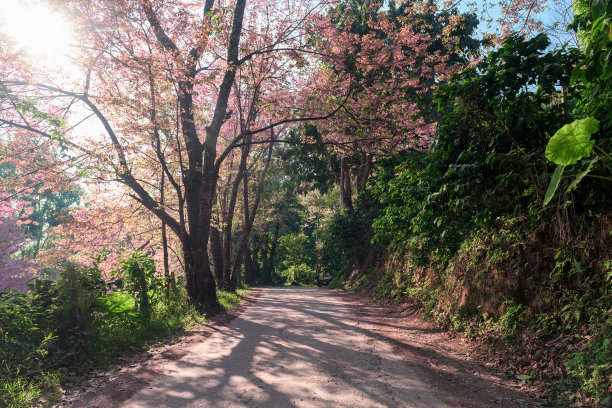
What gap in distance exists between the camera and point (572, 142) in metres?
3.29

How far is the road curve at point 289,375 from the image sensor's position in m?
3.76

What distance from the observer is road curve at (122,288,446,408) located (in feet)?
12.3

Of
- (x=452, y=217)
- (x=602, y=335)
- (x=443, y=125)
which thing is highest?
(x=443, y=125)

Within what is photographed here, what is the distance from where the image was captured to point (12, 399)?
382 centimetres

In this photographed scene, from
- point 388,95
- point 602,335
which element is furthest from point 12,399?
point 388,95

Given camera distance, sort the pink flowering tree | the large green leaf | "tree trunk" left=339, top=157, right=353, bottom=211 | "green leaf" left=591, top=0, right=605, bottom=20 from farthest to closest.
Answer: "tree trunk" left=339, top=157, right=353, bottom=211 < the pink flowering tree < the large green leaf < "green leaf" left=591, top=0, right=605, bottom=20

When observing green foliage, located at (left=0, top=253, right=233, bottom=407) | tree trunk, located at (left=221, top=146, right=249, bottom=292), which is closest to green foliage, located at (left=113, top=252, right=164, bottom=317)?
green foliage, located at (left=0, top=253, right=233, bottom=407)

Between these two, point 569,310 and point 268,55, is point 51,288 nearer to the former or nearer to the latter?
point 569,310

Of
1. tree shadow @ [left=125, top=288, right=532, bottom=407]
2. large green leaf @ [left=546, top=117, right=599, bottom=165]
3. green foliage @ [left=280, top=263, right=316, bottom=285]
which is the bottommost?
green foliage @ [left=280, top=263, right=316, bottom=285]

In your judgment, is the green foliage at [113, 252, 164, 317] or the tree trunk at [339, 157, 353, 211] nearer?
the green foliage at [113, 252, 164, 317]

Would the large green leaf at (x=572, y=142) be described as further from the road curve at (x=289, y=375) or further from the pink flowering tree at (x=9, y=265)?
the pink flowering tree at (x=9, y=265)

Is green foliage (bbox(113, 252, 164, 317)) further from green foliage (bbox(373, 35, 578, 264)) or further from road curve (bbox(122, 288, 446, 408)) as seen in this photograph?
green foliage (bbox(373, 35, 578, 264))

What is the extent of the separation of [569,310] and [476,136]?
8.91ft

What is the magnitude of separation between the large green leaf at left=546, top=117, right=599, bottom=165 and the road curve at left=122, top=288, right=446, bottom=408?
8.95ft
